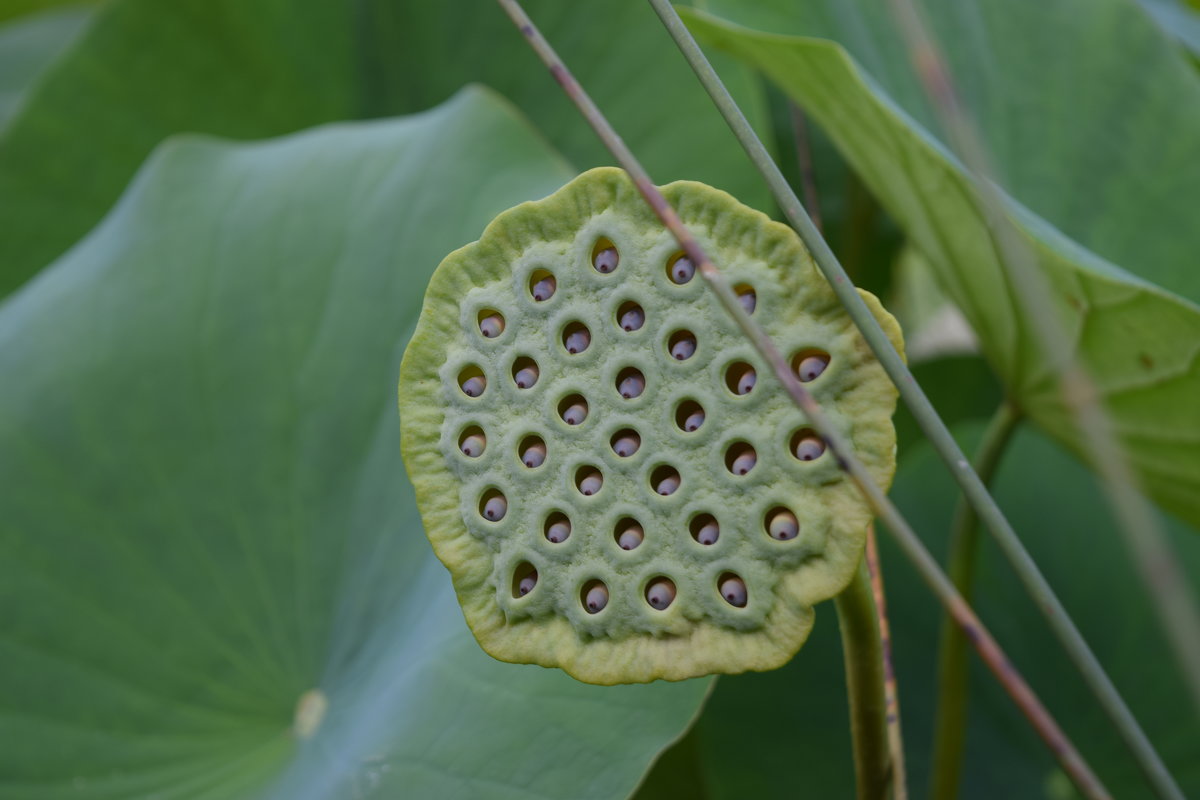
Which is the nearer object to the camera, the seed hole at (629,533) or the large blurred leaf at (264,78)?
the seed hole at (629,533)

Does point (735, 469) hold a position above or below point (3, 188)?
below

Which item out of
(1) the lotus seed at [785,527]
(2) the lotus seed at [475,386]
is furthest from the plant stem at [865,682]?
(2) the lotus seed at [475,386]

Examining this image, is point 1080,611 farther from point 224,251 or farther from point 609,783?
point 224,251

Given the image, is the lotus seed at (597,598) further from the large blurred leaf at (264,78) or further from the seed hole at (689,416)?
the large blurred leaf at (264,78)

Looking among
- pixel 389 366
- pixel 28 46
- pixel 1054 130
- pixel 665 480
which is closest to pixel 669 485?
pixel 665 480

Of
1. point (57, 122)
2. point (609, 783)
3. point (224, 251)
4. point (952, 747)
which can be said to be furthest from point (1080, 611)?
point (57, 122)

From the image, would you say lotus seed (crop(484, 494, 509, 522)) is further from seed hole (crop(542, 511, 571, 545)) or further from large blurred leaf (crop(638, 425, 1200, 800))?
large blurred leaf (crop(638, 425, 1200, 800))
